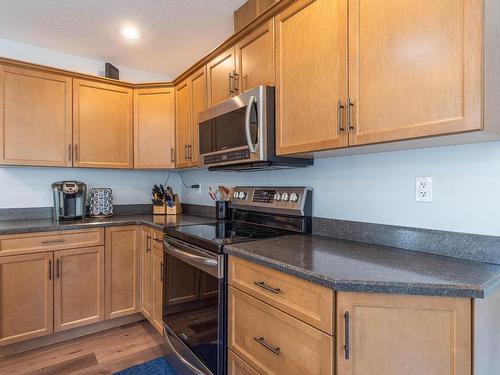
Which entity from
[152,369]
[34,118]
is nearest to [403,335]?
[152,369]

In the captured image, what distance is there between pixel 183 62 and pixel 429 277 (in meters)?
2.83

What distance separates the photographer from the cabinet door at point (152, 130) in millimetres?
2840

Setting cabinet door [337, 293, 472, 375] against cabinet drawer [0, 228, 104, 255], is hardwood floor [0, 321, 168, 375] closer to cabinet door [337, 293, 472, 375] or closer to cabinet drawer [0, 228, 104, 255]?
cabinet drawer [0, 228, 104, 255]

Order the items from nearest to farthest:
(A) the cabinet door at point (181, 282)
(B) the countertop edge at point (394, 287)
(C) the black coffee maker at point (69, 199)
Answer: (B) the countertop edge at point (394, 287) → (A) the cabinet door at point (181, 282) → (C) the black coffee maker at point (69, 199)

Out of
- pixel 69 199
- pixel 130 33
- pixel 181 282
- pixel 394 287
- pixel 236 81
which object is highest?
pixel 130 33

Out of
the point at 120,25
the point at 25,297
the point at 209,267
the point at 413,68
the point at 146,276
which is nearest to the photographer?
the point at 413,68

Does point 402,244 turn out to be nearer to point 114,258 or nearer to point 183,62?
point 114,258

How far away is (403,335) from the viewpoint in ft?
3.05

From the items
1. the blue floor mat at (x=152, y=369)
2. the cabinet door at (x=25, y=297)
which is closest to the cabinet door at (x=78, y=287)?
the cabinet door at (x=25, y=297)

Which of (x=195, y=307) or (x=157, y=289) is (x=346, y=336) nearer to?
(x=195, y=307)

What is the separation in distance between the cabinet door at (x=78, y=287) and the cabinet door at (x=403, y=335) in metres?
2.08

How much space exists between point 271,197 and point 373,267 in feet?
3.31

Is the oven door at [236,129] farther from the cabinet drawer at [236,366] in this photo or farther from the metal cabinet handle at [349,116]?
the cabinet drawer at [236,366]

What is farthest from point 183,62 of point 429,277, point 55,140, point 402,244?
point 429,277
